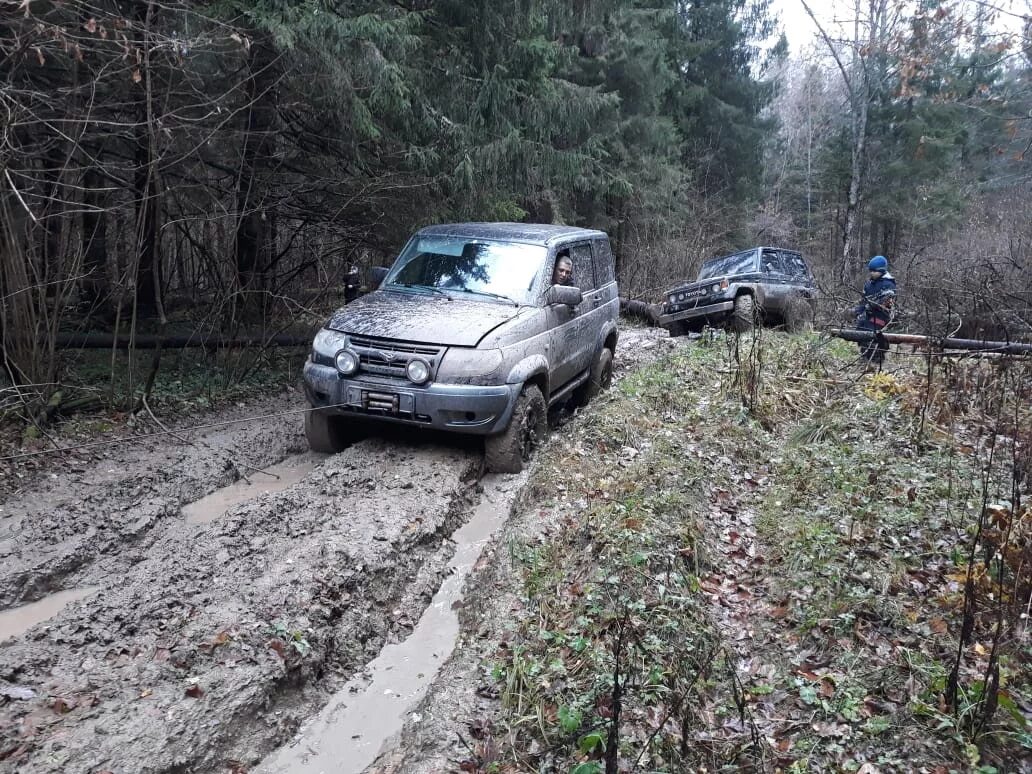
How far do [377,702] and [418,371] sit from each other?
2.74 metres

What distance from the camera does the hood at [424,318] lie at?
5898 millimetres

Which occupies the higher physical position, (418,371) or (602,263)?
(602,263)

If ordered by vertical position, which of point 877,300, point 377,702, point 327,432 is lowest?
point 377,702

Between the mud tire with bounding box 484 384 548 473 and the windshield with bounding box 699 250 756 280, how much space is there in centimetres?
848

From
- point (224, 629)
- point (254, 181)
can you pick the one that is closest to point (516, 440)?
point (224, 629)

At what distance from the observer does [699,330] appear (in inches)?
559

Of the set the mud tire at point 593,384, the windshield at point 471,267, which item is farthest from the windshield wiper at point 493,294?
the mud tire at point 593,384

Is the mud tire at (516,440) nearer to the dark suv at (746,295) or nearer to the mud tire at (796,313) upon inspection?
the dark suv at (746,295)

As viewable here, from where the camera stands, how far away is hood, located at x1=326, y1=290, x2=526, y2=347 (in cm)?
590

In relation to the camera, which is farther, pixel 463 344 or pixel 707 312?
pixel 707 312

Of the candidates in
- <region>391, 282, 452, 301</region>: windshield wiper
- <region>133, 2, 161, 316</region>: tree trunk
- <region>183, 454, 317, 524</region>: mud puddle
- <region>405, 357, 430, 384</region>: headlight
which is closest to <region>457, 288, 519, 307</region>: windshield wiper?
<region>391, 282, 452, 301</region>: windshield wiper

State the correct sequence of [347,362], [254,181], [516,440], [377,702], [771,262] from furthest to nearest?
[771,262]
[254,181]
[516,440]
[347,362]
[377,702]

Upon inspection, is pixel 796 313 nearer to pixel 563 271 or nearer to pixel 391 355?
pixel 563 271

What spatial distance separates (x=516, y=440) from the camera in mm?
6191
